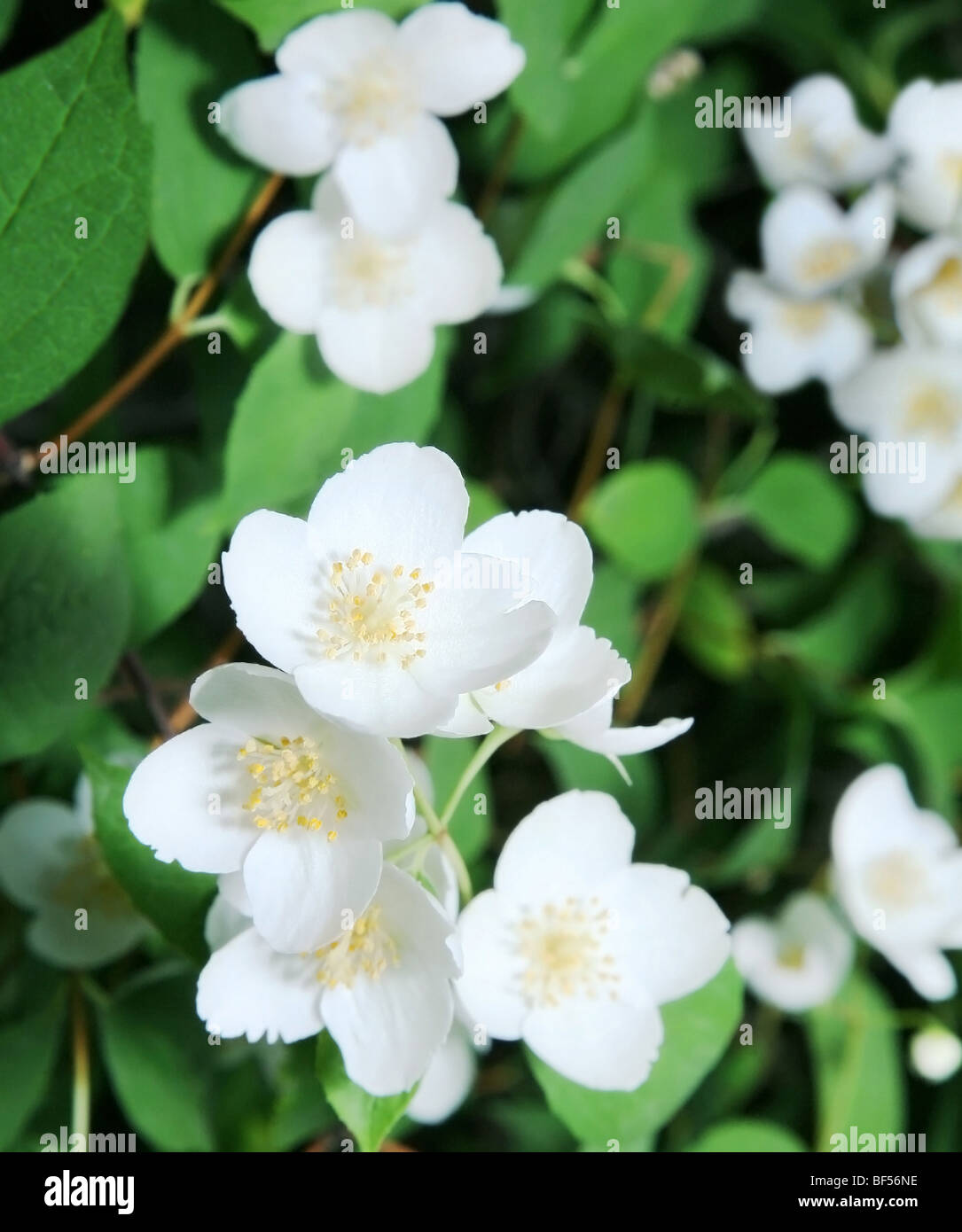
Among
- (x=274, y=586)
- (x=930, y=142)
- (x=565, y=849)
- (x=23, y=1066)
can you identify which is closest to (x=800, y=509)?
(x=930, y=142)

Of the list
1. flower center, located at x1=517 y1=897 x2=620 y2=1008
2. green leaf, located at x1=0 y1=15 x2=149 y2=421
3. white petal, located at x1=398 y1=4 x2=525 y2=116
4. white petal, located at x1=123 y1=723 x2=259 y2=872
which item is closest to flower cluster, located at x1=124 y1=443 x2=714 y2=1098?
white petal, located at x1=123 y1=723 x2=259 y2=872

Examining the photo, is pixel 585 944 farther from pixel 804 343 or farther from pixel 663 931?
pixel 804 343

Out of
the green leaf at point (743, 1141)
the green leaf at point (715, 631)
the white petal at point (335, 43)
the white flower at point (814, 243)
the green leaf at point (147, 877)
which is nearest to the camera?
the green leaf at point (147, 877)

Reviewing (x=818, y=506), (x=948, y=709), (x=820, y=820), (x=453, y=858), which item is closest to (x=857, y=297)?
(x=818, y=506)

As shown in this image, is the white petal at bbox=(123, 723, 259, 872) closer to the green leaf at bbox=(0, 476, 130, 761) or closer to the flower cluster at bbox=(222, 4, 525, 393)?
the green leaf at bbox=(0, 476, 130, 761)

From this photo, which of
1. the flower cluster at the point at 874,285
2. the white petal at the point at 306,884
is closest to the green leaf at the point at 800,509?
the flower cluster at the point at 874,285

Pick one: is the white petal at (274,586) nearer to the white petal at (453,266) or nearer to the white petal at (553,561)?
the white petal at (553,561)
